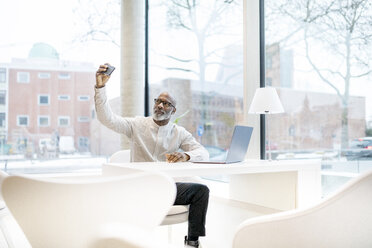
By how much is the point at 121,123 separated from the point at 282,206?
1.39 m

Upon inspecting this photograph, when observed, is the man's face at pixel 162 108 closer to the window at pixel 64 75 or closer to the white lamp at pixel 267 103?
the white lamp at pixel 267 103

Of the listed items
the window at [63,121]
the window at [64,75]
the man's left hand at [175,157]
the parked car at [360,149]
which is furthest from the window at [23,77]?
the parked car at [360,149]

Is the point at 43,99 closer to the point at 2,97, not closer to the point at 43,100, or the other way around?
the point at 43,100

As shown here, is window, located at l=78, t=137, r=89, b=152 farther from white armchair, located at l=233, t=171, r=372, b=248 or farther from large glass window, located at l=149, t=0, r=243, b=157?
white armchair, located at l=233, t=171, r=372, b=248

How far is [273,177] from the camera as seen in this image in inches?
116

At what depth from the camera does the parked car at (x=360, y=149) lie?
2842 millimetres

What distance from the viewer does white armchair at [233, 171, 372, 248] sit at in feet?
3.88

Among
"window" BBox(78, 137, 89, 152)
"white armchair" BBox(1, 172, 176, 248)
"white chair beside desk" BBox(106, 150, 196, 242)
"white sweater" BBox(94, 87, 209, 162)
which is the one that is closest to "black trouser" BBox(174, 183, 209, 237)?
"white chair beside desk" BBox(106, 150, 196, 242)

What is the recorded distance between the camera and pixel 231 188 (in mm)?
3523

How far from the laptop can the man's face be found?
0.69 meters

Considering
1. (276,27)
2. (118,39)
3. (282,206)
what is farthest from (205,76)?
(282,206)

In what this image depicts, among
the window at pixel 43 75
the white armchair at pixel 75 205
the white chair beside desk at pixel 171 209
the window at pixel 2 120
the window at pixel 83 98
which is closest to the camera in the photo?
the white armchair at pixel 75 205

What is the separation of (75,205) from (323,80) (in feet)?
8.52

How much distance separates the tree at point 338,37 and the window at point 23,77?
3.40 meters
